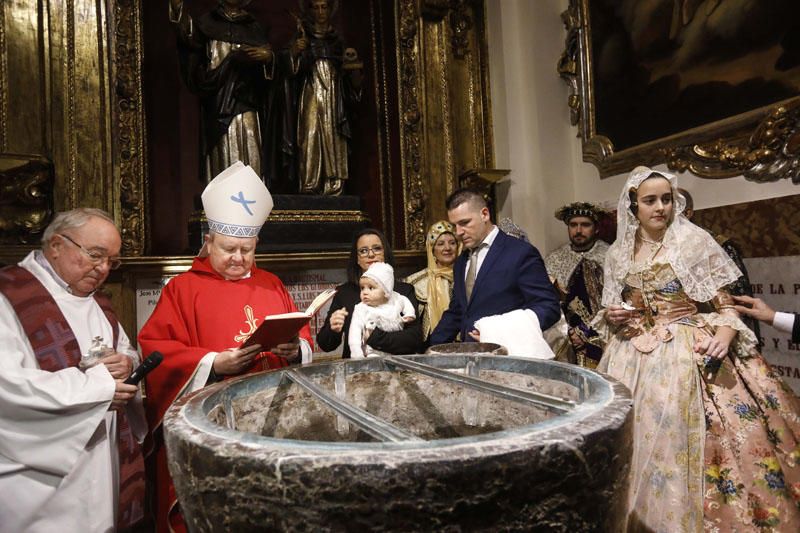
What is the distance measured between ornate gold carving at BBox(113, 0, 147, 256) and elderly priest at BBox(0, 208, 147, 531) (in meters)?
1.99

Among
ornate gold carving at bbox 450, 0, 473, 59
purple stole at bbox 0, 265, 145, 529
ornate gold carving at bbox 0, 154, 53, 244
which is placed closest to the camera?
purple stole at bbox 0, 265, 145, 529

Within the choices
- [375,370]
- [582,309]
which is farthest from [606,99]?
[375,370]

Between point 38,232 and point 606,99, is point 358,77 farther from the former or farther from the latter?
point 38,232

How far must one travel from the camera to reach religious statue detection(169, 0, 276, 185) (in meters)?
4.31

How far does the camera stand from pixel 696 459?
88.0 inches

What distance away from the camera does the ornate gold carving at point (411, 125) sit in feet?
16.6

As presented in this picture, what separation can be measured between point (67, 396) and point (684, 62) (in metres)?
4.42

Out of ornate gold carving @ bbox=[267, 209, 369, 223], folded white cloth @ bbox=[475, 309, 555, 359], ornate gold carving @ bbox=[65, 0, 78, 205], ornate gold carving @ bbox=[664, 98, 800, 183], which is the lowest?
folded white cloth @ bbox=[475, 309, 555, 359]

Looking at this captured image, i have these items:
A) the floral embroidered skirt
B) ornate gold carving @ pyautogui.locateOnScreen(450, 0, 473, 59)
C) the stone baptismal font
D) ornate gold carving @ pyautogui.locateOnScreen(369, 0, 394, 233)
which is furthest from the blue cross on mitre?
ornate gold carving @ pyautogui.locateOnScreen(450, 0, 473, 59)

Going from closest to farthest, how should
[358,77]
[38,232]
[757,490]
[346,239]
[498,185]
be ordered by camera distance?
[757,490], [38,232], [346,239], [358,77], [498,185]

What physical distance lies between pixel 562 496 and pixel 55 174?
4.38m

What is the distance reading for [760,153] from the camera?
332 centimetres

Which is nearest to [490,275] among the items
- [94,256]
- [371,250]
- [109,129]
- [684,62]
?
[371,250]

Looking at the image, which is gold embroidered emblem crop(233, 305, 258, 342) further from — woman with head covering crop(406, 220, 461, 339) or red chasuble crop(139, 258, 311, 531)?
woman with head covering crop(406, 220, 461, 339)
